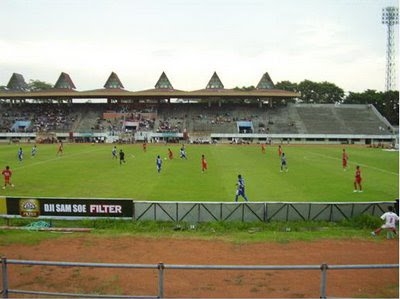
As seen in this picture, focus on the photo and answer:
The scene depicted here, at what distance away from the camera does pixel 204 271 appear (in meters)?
12.5

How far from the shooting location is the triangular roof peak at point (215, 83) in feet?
323

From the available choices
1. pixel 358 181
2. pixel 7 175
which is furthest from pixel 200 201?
pixel 7 175

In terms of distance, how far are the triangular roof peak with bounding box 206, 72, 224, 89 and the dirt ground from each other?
83.9 m

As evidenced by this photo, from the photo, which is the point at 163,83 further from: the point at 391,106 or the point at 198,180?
the point at 198,180

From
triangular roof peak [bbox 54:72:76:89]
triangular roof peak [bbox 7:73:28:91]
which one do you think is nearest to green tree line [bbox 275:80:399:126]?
triangular roof peak [bbox 54:72:76:89]

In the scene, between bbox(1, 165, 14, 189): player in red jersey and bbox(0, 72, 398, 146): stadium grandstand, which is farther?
bbox(0, 72, 398, 146): stadium grandstand

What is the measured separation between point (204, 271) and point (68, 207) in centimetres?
917

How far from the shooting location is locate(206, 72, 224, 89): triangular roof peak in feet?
323

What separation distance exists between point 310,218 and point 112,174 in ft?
58.1

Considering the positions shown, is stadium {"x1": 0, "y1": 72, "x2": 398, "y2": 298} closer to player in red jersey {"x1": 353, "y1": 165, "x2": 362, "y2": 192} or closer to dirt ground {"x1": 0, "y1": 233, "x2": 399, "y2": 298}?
dirt ground {"x1": 0, "y1": 233, "x2": 399, "y2": 298}

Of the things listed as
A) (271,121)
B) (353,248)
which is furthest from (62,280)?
(271,121)

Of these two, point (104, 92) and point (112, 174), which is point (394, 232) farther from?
point (104, 92)

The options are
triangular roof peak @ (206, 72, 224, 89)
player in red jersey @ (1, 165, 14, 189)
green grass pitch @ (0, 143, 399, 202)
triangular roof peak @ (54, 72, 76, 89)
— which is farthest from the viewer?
triangular roof peak @ (54, 72, 76, 89)

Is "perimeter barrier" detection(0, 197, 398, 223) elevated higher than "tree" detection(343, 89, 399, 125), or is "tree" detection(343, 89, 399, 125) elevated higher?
"tree" detection(343, 89, 399, 125)
